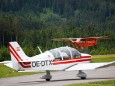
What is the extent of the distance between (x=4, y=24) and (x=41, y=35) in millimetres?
13248

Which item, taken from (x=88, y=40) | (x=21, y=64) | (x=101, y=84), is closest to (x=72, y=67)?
(x=21, y=64)

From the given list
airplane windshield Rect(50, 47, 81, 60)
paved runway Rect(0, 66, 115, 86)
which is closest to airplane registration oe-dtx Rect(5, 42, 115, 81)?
airplane windshield Rect(50, 47, 81, 60)

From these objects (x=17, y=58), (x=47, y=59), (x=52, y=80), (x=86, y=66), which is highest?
(x=17, y=58)

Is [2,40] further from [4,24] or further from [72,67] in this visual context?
[72,67]

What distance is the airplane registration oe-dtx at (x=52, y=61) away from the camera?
94.1 ft

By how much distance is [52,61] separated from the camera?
30047mm

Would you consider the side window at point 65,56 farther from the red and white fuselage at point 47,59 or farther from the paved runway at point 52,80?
the paved runway at point 52,80

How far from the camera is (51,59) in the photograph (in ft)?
98.4

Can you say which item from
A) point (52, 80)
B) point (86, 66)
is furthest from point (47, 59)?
point (86, 66)

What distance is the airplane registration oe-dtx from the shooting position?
28672mm

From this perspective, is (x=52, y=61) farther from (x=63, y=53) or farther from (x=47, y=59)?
(x=63, y=53)

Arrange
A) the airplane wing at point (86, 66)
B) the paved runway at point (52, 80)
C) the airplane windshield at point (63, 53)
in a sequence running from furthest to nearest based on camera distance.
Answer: the airplane windshield at point (63, 53) → the airplane wing at point (86, 66) → the paved runway at point (52, 80)

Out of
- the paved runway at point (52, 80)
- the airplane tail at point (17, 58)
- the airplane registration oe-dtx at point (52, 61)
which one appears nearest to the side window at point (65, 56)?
the airplane registration oe-dtx at point (52, 61)

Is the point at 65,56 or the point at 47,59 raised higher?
the point at 47,59
